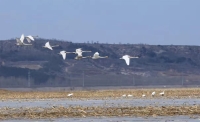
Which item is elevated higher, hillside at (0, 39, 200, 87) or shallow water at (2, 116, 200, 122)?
hillside at (0, 39, 200, 87)

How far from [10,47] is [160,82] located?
46247 millimetres

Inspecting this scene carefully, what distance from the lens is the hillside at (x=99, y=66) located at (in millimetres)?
93413

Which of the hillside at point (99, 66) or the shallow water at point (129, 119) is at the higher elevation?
the hillside at point (99, 66)

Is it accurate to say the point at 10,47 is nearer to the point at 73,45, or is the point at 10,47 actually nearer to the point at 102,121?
the point at 73,45

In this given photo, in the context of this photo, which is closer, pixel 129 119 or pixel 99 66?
pixel 129 119

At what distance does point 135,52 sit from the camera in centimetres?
14562

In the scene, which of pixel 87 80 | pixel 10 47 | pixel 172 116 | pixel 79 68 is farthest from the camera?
pixel 10 47

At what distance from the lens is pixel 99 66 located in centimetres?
13012

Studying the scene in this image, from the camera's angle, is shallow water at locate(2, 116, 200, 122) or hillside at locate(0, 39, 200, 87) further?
hillside at locate(0, 39, 200, 87)

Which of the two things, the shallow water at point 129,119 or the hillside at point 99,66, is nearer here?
the shallow water at point 129,119

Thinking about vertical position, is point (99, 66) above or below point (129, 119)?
above

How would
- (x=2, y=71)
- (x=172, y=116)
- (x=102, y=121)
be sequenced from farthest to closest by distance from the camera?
1. (x=2, y=71)
2. (x=172, y=116)
3. (x=102, y=121)

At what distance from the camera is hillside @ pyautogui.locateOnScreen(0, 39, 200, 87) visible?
93.4 m

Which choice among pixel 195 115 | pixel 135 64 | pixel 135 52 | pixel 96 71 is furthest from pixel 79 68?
pixel 195 115
